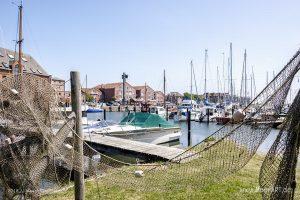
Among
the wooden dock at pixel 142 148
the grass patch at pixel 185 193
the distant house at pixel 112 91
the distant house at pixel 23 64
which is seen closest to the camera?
the grass patch at pixel 185 193

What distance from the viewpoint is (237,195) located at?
745 centimetres

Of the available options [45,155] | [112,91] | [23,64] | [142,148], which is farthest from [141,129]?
[112,91]

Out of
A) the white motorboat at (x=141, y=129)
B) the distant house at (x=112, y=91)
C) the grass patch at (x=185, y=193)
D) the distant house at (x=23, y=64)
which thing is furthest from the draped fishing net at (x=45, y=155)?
the distant house at (x=112, y=91)

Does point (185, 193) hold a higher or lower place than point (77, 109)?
lower

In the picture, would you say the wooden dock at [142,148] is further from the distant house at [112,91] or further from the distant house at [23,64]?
the distant house at [112,91]

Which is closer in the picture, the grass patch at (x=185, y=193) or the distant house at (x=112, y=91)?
the grass patch at (x=185, y=193)

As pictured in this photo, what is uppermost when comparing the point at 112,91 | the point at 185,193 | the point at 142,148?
the point at 112,91

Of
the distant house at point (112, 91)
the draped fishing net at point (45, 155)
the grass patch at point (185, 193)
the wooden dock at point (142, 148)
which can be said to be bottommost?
the grass patch at point (185, 193)

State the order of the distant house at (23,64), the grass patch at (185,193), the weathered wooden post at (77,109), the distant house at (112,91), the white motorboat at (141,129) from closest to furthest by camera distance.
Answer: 1. the weathered wooden post at (77,109)
2. the grass patch at (185,193)
3. the white motorboat at (141,129)
4. the distant house at (23,64)
5. the distant house at (112,91)

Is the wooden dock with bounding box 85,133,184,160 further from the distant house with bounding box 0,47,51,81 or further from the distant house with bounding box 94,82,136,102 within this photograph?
the distant house with bounding box 94,82,136,102

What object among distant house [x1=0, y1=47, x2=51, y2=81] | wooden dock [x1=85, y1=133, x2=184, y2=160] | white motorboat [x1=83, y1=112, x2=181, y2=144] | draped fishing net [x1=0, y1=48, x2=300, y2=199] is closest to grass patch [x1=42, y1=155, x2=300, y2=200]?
draped fishing net [x1=0, y1=48, x2=300, y2=199]

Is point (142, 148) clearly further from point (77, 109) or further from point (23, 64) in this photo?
point (23, 64)

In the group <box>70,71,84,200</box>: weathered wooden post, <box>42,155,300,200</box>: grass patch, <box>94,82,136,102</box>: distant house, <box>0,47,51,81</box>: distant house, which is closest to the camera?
<box>70,71,84,200</box>: weathered wooden post

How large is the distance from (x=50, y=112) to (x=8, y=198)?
172 cm
